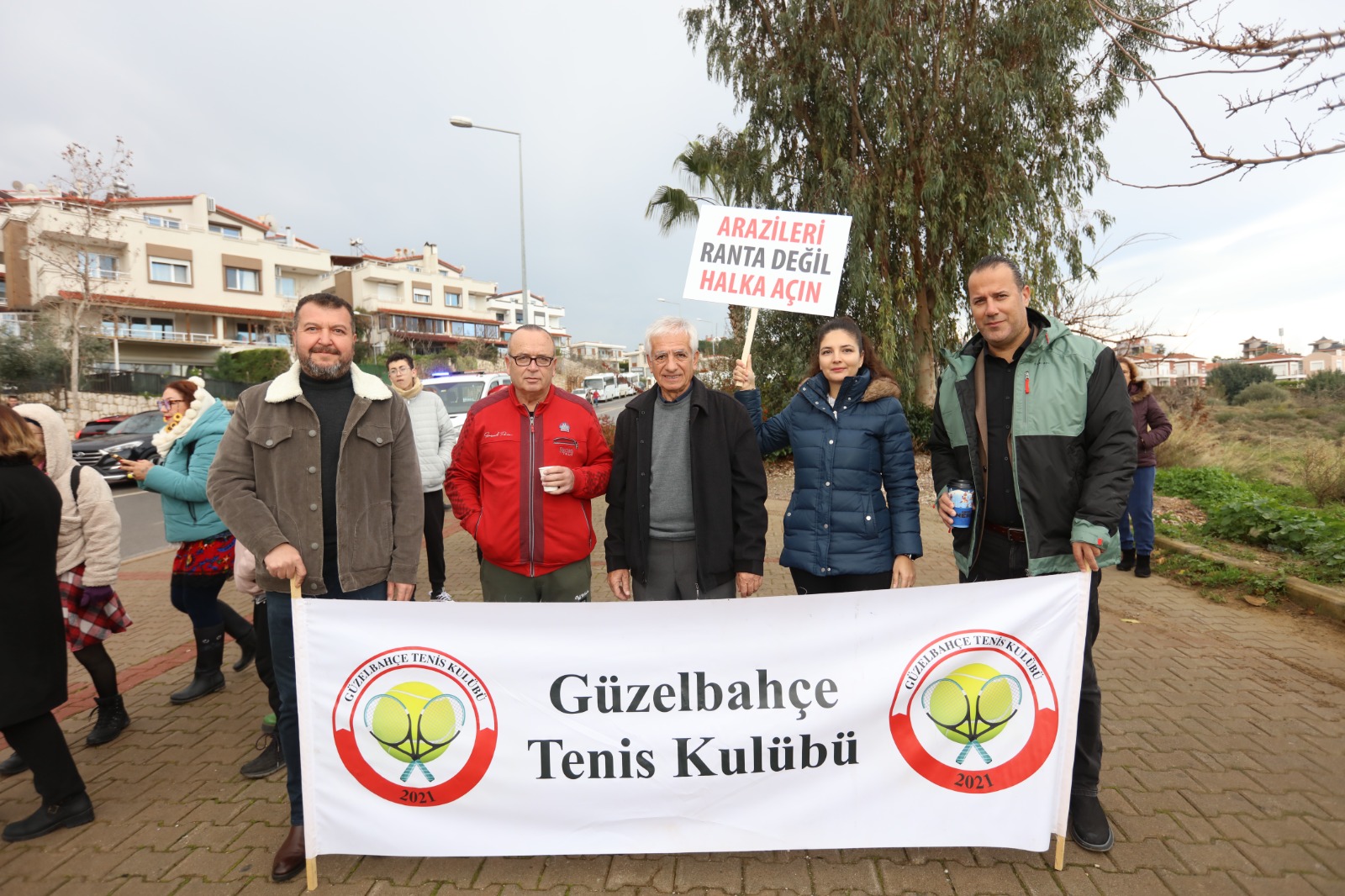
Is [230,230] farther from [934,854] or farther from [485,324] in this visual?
[934,854]

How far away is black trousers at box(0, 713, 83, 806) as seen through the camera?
2.81m

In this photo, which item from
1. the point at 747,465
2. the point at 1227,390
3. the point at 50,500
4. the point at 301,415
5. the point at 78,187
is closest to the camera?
the point at 301,415

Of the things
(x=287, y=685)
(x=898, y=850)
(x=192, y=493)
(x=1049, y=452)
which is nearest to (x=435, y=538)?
(x=192, y=493)

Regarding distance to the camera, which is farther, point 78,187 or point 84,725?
point 78,187

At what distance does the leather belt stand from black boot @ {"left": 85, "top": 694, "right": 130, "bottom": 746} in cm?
459

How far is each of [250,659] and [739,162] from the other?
12706mm

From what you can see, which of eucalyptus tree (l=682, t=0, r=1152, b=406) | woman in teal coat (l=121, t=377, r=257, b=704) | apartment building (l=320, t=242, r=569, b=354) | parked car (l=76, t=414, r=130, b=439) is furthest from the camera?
apartment building (l=320, t=242, r=569, b=354)

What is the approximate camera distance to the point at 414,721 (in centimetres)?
249

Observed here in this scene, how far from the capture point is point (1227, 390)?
4056 centimetres

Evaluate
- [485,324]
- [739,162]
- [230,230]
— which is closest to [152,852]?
[739,162]

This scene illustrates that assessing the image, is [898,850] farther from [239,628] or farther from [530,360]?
[239,628]

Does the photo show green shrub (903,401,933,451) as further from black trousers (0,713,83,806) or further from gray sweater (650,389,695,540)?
black trousers (0,713,83,806)

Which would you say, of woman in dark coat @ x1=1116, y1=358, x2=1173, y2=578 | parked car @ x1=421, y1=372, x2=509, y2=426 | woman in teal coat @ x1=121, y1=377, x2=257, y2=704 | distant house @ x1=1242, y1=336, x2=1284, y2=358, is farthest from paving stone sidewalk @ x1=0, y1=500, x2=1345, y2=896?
distant house @ x1=1242, y1=336, x2=1284, y2=358

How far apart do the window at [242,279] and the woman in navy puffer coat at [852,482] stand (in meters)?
53.8
